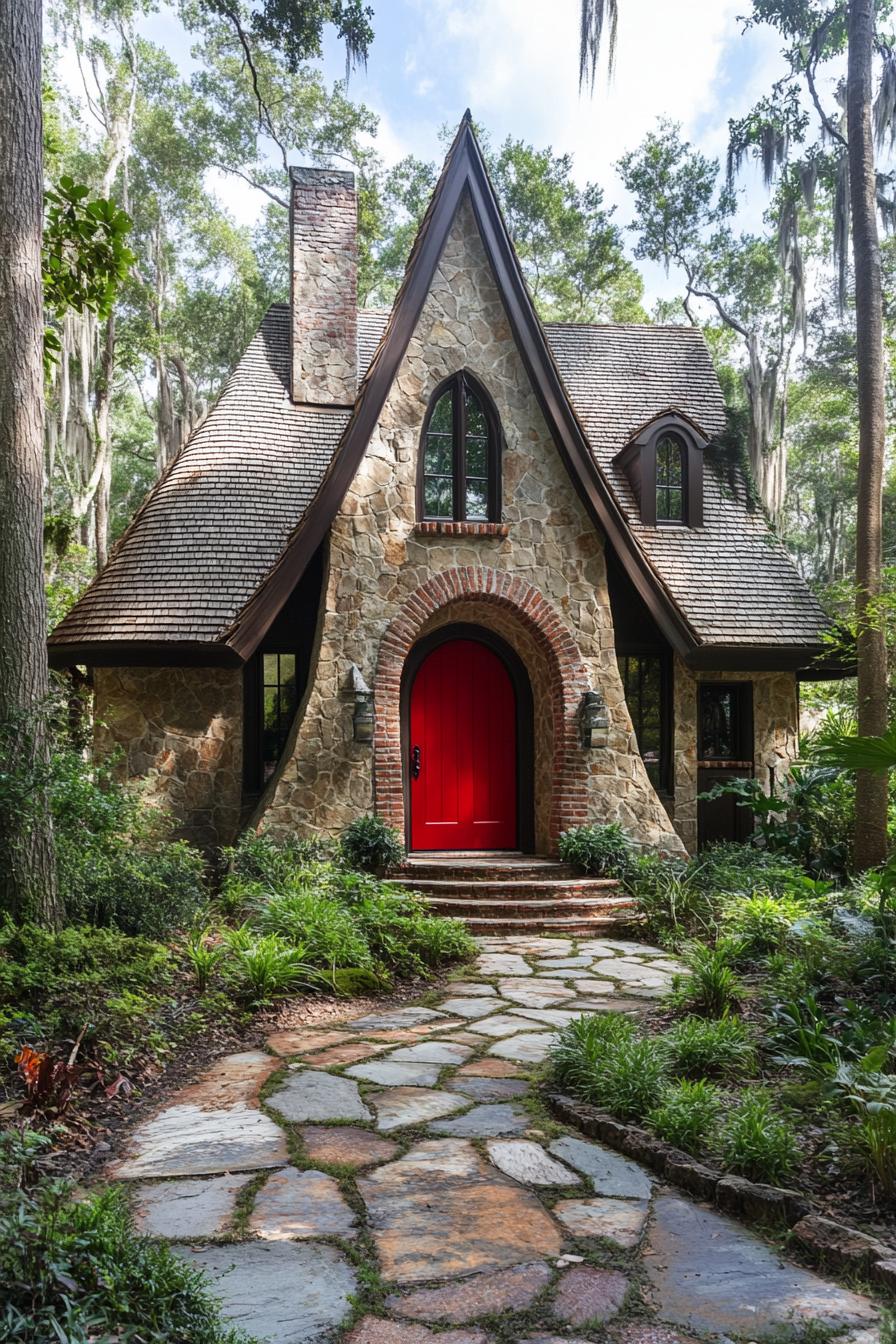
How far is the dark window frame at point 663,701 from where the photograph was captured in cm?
1166

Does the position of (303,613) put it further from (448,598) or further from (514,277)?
(514,277)

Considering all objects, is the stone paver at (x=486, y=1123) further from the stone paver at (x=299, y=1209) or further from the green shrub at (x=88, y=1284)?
the green shrub at (x=88, y=1284)

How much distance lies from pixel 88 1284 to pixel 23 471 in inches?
191

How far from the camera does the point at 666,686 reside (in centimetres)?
1179

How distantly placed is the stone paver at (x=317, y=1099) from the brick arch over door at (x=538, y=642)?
506 centimetres

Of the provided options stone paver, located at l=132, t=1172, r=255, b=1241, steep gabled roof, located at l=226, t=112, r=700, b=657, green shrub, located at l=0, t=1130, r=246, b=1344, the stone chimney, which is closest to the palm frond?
stone paver, located at l=132, t=1172, r=255, b=1241

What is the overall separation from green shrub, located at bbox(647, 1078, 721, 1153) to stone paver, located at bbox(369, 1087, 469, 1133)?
0.90 meters

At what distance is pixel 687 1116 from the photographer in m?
3.74

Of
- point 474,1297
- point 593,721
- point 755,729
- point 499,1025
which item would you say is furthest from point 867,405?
point 474,1297

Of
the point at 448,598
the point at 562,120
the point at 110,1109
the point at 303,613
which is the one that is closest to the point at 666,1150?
the point at 110,1109

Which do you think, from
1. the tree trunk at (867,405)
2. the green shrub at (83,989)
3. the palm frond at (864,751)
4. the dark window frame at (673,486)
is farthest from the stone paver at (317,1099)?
the dark window frame at (673,486)

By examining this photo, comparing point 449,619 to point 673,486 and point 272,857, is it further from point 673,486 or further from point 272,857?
point 673,486

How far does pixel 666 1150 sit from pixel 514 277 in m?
8.82

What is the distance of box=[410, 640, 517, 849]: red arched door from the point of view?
35.5 feet
